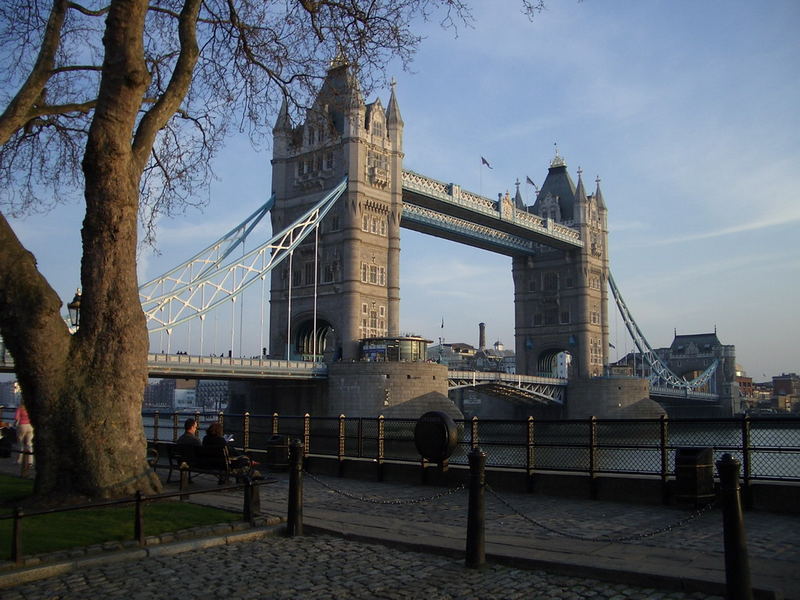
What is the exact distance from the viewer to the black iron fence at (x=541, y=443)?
Result: 489 inches

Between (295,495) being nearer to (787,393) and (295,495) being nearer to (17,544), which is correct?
(17,544)

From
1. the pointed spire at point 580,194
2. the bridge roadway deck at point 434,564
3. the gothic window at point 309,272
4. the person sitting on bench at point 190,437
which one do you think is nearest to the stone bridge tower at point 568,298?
the pointed spire at point 580,194

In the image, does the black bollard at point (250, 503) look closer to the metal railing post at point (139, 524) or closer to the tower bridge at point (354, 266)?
the metal railing post at point (139, 524)

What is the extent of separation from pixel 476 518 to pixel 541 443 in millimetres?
7323

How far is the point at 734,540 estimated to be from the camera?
5.97 meters

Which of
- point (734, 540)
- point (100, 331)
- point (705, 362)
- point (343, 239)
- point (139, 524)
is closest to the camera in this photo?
point (734, 540)

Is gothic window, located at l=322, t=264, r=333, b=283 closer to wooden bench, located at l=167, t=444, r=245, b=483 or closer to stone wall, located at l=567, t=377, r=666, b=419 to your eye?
stone wall, located at l=567, t=377, r=666, b=419

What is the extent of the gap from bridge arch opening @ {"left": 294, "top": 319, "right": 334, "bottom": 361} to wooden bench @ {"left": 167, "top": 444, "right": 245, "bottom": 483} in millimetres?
48728

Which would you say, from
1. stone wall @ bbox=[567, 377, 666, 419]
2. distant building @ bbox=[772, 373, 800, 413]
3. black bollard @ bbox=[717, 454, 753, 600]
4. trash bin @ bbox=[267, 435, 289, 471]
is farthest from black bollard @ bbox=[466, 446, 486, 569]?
distant building @ bbox=[772, 373, 800, 413]

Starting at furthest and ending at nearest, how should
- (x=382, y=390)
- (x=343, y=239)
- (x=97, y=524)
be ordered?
1. (x=343, y=239)
2. (x=382, y=390)
3. (x=97, y=524)

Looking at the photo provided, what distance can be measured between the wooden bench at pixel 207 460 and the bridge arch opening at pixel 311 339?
48.7 meters

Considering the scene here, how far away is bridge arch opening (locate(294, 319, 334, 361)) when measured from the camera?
206ft

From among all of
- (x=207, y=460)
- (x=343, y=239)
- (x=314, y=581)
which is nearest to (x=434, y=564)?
(x=314, y=581)

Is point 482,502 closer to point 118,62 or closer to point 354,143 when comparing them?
point 118,62
